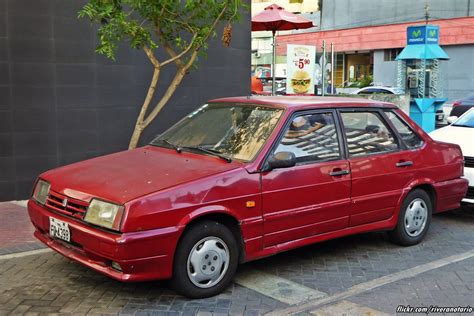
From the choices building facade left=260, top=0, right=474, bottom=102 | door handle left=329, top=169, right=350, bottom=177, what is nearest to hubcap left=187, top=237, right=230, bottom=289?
door handle left=329, top=169, right=350, bottom=177

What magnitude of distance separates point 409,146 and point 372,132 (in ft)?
1.68

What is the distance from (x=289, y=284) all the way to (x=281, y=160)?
43.4 inches

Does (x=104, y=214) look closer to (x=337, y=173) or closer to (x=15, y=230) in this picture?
(x=337, y=173)

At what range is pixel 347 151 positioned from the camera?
213 inches

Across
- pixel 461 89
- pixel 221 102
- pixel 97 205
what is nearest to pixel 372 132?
pixel 221 102

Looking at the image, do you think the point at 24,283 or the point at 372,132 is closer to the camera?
the point at 24,283

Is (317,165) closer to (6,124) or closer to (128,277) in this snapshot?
(128,277)

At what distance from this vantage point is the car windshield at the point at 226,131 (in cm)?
491

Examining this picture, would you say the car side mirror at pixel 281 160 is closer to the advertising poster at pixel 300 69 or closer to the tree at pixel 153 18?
the tree at pixel 153 18

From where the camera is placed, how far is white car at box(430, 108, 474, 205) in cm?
706

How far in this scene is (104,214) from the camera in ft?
13.6

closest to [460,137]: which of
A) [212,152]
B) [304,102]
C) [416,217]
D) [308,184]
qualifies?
[416,217]

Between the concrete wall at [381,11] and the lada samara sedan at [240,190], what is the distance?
3093 cm
